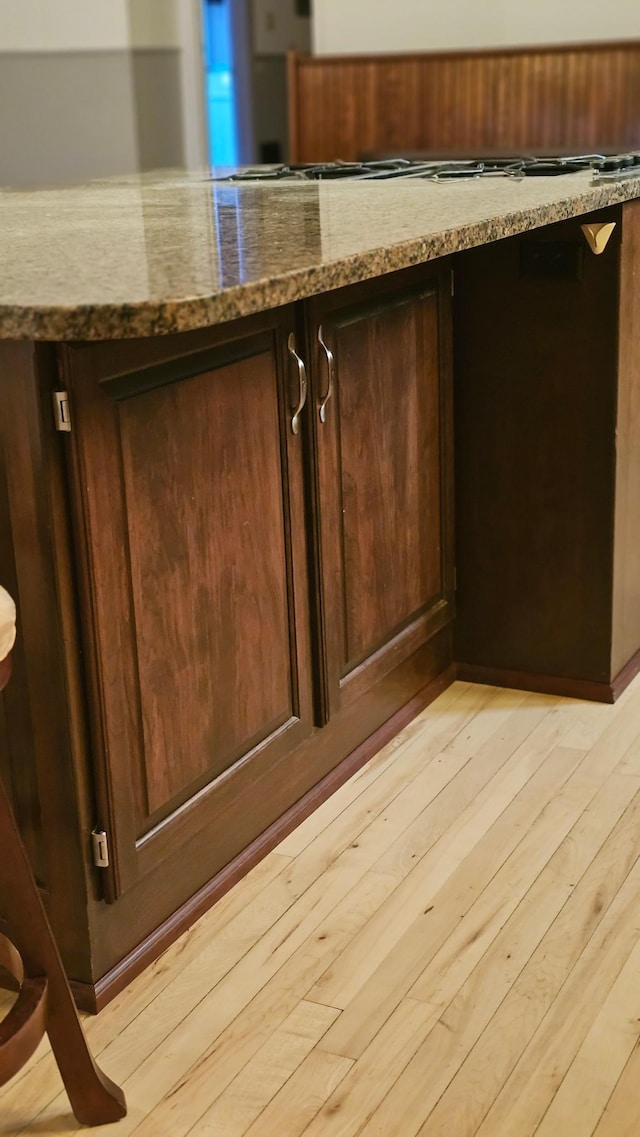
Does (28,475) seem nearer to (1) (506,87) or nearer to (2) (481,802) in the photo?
(2) (481,802)

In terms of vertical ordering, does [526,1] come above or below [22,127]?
above

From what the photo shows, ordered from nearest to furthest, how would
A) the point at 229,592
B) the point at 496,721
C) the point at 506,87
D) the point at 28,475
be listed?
the point at 28,475, the point at 229,592, the point at 496,721, the point at 506,87

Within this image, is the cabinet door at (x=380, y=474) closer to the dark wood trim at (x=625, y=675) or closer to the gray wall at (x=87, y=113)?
the dark wood trim at (x=625, y=675)

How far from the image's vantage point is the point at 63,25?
573cm

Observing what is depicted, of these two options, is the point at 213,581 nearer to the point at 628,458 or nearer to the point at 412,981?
the point at 412,981

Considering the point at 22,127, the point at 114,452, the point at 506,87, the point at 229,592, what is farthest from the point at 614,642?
the point at 22,127

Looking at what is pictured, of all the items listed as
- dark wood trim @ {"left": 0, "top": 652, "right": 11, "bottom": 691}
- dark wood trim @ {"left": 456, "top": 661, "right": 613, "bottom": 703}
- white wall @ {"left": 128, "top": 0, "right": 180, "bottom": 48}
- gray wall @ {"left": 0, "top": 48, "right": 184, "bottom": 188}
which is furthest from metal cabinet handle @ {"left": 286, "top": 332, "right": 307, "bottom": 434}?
white wall @ {"left": 128, "top": 0, "right": 180, "bottom": 48}

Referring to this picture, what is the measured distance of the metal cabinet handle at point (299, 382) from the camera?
74.5 inches

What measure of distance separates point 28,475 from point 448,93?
4769 millimetres

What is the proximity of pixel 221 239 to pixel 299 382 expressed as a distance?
317 mm

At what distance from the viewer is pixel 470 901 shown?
1.88 m

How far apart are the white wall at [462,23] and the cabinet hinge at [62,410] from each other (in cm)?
498

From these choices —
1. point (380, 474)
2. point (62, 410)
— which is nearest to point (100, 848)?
point (62, 410)

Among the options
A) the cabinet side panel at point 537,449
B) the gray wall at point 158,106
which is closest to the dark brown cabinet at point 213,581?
the cabinet side panel at point 537,449
